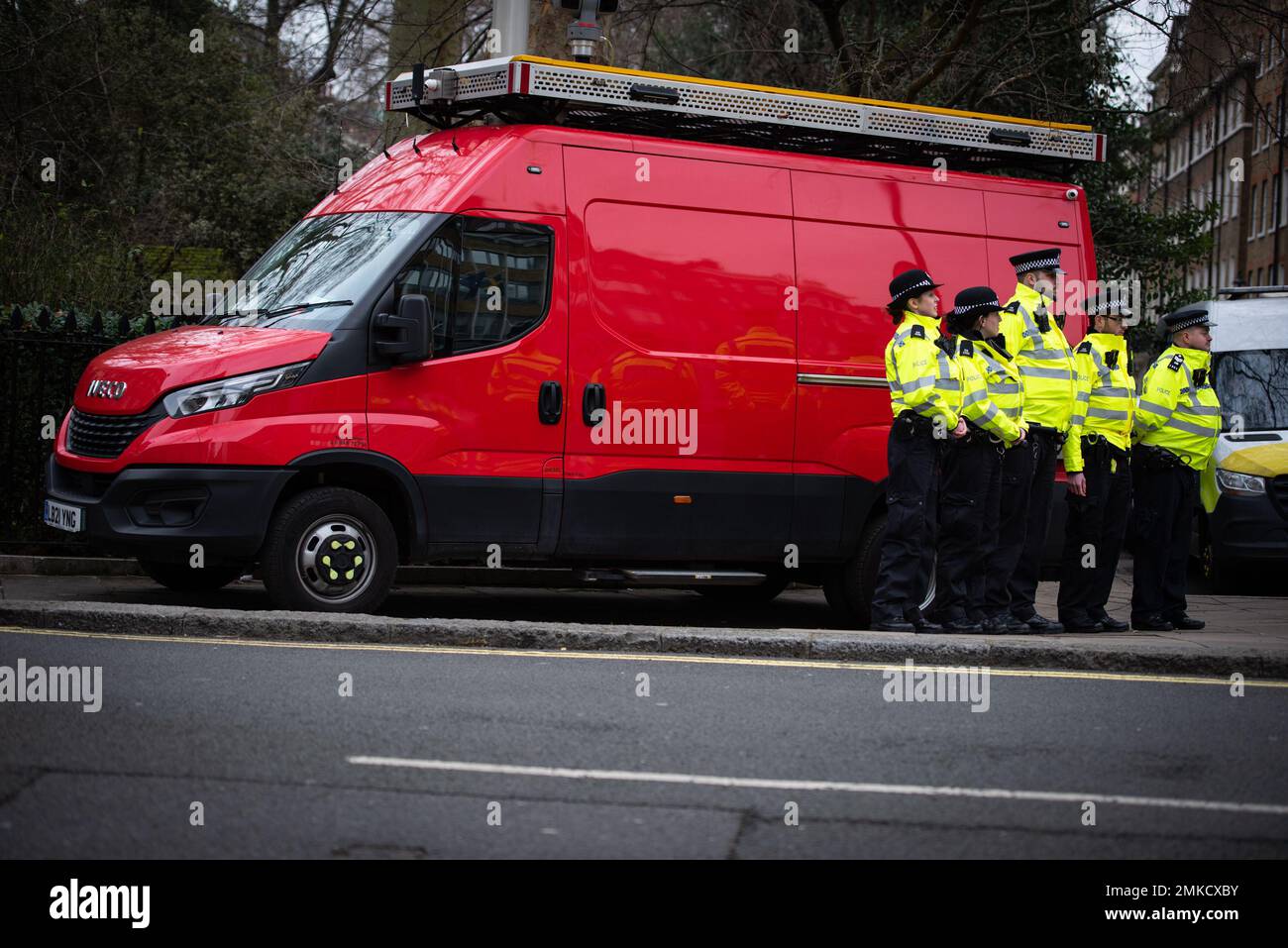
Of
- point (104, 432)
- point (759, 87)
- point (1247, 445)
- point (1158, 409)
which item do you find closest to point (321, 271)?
point (104, 432)

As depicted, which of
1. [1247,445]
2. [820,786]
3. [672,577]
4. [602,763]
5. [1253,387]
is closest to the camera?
[820,786]

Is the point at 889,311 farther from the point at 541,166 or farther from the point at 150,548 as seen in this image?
the point at 150,548

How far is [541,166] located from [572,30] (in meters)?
1.82

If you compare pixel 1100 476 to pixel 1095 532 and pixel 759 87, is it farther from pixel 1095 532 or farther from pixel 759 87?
pixel 759 87

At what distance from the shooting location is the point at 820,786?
553 centimetres

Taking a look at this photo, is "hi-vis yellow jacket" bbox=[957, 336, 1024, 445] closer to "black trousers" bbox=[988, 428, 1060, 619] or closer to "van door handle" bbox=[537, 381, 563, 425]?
"black trousers" bbox=[988, 428, 1060, 619]

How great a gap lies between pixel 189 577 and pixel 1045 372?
17.2 feet

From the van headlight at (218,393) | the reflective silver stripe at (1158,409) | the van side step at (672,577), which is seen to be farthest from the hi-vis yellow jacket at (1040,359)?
the van headlight at (218,393)

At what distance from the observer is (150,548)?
870 centimetres

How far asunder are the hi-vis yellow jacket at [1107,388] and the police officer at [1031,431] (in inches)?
11.0

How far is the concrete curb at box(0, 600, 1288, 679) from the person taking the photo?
841 cm

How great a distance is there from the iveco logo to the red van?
0.04 ft

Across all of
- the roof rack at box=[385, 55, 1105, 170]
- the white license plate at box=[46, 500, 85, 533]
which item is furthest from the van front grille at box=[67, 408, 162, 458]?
the roof rack at box=[385, 55, 1105, 170]
